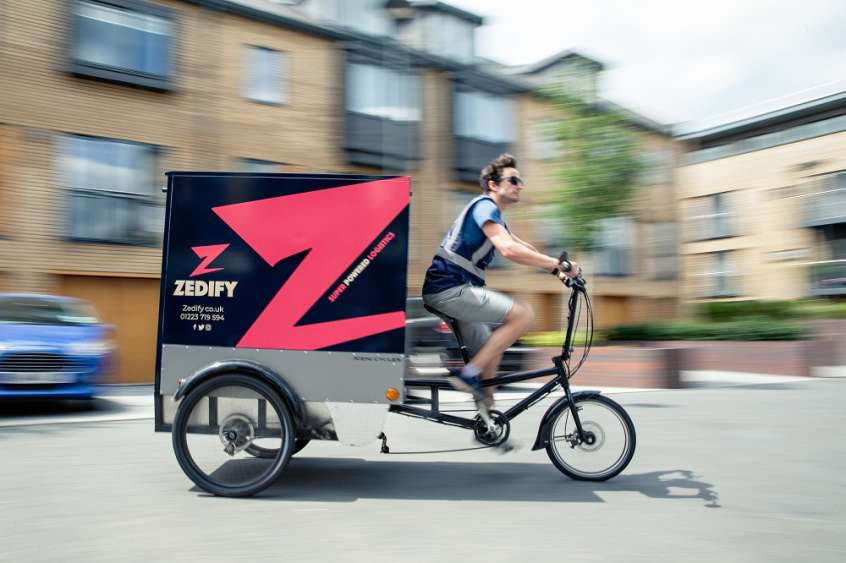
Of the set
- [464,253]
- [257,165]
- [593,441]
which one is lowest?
[593,441]

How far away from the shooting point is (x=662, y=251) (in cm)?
2942

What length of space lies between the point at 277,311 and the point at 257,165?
46.6 ft

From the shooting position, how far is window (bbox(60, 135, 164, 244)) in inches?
607

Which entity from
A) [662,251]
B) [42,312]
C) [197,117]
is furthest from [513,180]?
[662,251]

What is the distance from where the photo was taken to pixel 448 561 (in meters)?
3.41

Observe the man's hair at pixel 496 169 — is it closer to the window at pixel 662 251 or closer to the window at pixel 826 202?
the window at pixel 662 251

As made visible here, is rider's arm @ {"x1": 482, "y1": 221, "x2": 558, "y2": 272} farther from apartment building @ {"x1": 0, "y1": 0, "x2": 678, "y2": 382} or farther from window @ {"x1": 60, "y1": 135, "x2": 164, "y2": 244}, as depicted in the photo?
window @ {"x1": 60, "y1": 135, "x2": 164, "y2": 244}

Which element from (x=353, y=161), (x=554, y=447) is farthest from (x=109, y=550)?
(x=353, y=161)

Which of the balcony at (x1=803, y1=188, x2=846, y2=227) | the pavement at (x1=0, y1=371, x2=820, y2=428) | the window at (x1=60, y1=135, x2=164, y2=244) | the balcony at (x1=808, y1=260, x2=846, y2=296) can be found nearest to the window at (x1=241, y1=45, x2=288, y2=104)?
the window at (x1=60, y1=135, x2=164, y2=244)

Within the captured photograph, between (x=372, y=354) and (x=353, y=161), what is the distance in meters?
15.8

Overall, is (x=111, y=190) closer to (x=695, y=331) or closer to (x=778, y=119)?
(x=695, y=331)

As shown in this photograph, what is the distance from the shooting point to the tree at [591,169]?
49.2ft

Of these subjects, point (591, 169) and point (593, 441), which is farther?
point (591, 169)

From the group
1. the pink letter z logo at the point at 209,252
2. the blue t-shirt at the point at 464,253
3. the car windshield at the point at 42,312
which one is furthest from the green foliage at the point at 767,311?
the pink letter z logo at the point at 209,252
